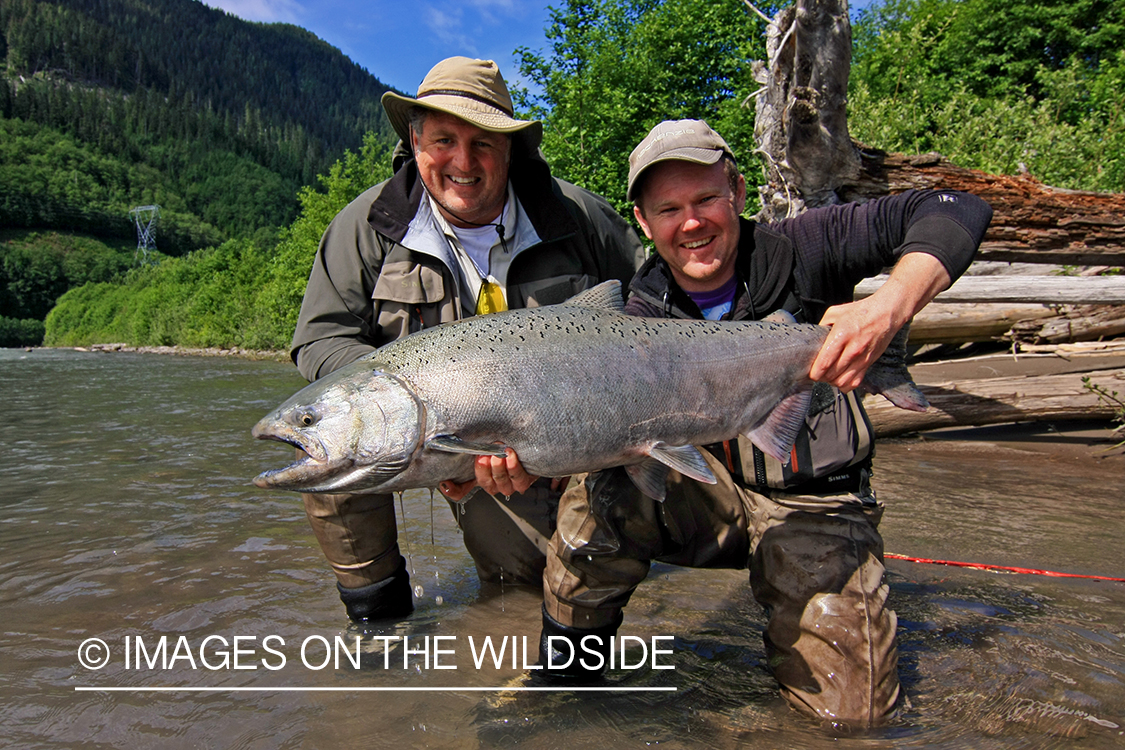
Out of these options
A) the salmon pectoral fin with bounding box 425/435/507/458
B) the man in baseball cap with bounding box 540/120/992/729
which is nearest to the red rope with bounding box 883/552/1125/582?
the man in baseball cap with bounding box 540/120/992/729

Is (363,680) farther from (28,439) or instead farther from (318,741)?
(28,439)

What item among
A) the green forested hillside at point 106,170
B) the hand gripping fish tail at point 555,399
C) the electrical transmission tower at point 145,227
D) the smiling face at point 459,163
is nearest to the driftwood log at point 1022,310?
the smiling face at point 459,163

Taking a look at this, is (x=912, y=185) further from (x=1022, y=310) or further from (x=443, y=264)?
(x=443, y=264)

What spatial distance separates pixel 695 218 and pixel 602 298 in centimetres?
58

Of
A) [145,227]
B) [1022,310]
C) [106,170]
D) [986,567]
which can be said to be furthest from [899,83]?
[106,170]

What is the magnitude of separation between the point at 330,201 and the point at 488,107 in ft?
126

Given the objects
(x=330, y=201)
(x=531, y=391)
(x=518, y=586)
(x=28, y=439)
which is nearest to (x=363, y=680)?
(x=518, y=586)

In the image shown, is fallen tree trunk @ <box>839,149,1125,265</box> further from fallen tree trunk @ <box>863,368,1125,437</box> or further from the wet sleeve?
the wet sleeve

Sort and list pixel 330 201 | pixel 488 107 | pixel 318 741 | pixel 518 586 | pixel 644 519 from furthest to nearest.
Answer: pixel 330 201 < pixel 518 586 < pixel 488 107 < pixel 644 519 < pixel 318 741

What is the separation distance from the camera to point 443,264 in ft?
13.3

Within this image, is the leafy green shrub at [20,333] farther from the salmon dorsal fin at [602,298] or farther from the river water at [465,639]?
the salmon dorsal fin at [602,298]

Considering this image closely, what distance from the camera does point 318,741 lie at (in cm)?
283

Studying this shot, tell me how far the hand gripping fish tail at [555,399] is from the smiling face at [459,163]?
1.23 m

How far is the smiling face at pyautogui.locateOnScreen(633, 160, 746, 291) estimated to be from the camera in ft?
10.8
